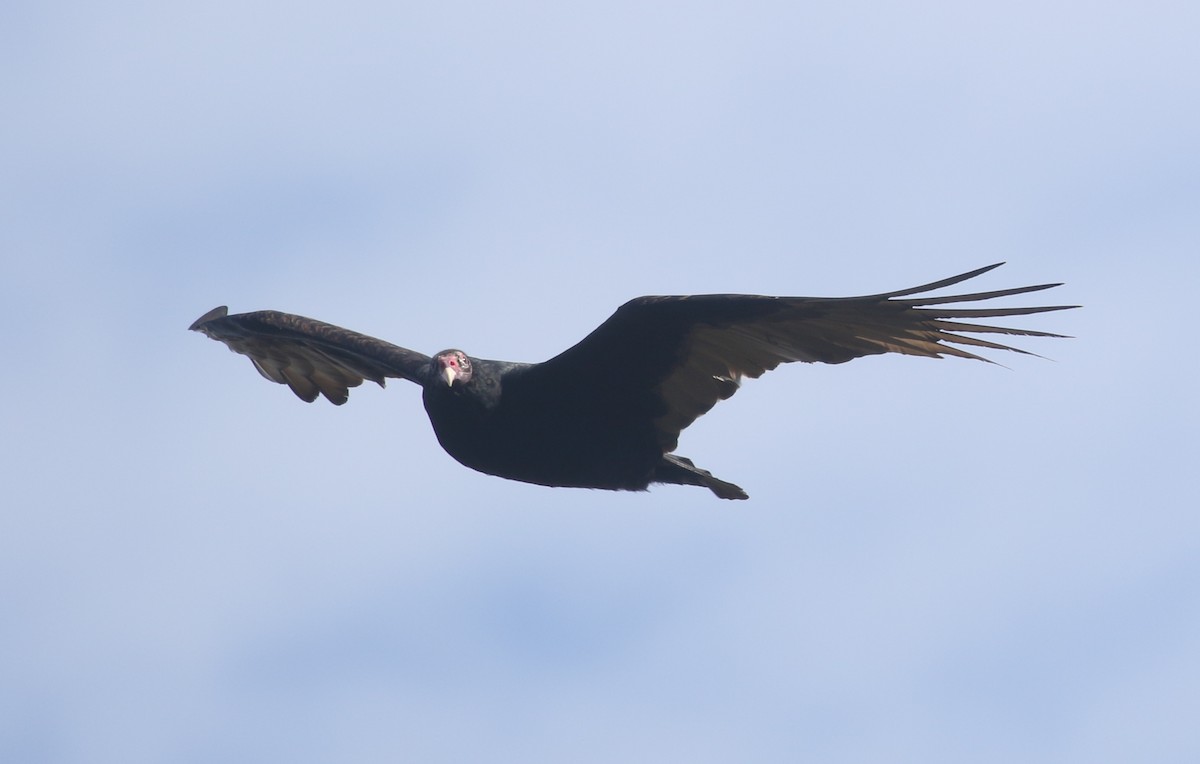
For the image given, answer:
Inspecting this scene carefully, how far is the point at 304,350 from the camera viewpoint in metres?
11.7

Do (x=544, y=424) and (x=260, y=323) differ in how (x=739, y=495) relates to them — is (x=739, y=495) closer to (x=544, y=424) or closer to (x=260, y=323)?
(x=544, y=424)

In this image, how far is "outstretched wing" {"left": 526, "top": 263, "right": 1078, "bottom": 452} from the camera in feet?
26.4

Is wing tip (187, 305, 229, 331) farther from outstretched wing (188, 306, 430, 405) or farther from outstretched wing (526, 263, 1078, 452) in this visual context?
outstretched wing (526, 263, 1078, 452)

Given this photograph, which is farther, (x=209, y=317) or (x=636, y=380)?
(x=209, y=317)

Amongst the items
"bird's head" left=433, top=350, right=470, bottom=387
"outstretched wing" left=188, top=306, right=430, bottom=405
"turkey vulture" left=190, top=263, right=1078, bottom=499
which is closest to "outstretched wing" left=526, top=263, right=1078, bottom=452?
"turkey vulture" left=190, top=263, right=1078, bottom=499

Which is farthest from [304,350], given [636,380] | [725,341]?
[725,341]

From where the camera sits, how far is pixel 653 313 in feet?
28.2

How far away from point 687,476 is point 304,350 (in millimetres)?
3395

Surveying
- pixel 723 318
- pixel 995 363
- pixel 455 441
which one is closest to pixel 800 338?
pixel 723 318

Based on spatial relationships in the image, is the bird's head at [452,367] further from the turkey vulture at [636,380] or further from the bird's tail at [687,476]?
the bird's tail at [687,476]

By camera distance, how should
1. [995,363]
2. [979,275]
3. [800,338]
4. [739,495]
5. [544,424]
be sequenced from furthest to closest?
[739,495], [544,424], [800,338], [995,363], [979,275]

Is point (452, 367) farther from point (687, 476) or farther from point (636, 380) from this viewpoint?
point (687, 476)

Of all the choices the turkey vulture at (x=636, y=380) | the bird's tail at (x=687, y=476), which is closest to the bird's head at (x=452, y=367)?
the turkey vulture at (x=636, y=380)

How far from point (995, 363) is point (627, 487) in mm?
2327
